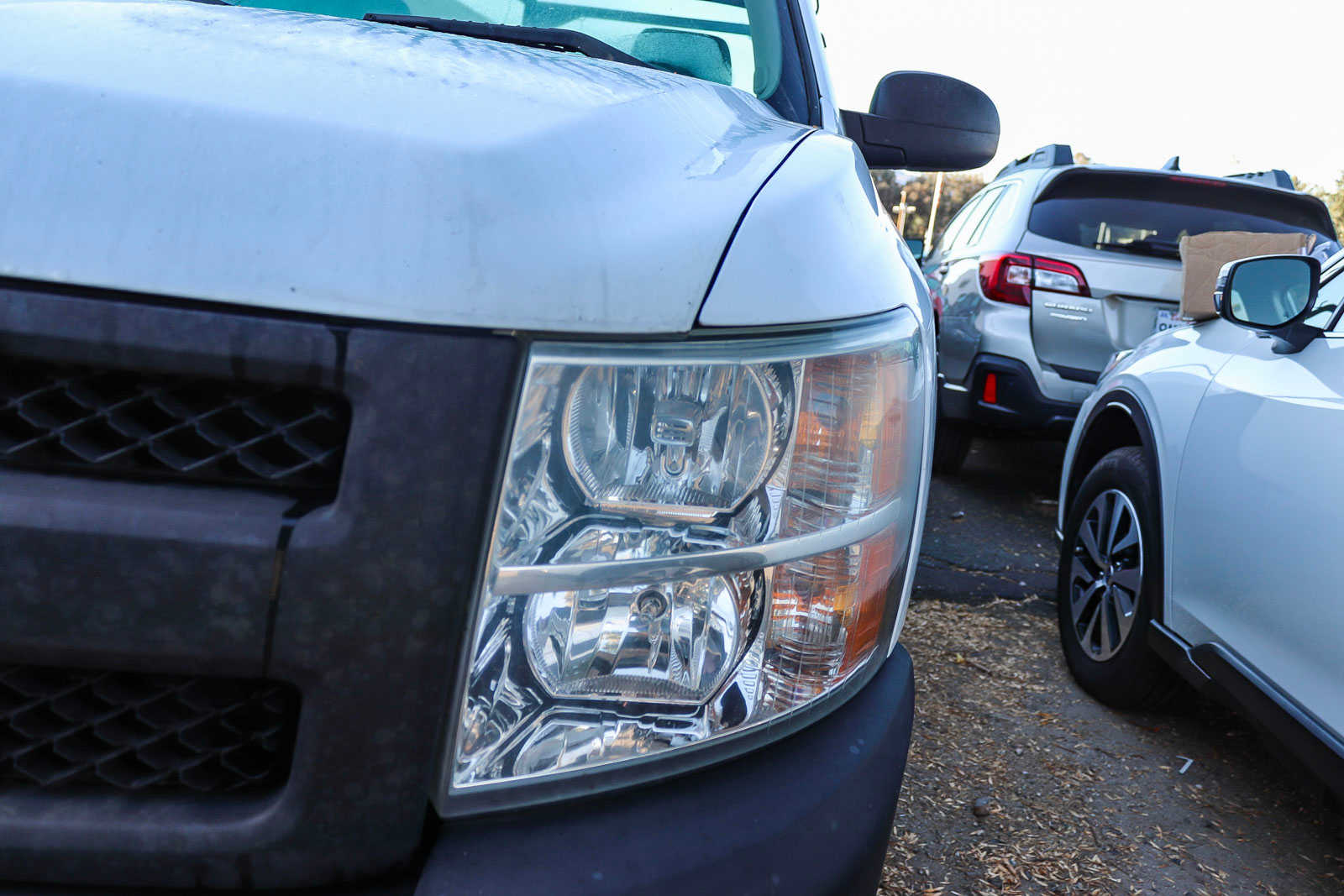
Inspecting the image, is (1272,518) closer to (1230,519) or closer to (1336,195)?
(1230,519)

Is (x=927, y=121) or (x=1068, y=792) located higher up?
(x=927, y=121)

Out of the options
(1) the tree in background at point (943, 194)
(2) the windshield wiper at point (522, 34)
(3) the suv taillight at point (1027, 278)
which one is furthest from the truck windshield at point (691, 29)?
(1) the tree in background at point (943, 194)

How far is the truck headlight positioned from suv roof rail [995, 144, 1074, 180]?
521 centimetres

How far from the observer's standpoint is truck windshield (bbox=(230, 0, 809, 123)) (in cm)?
199

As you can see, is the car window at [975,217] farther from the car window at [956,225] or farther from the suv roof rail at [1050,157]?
the suv roof rail at [1050,157]

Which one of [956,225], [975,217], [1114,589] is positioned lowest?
[1114,589]

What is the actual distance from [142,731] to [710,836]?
0.52 meters

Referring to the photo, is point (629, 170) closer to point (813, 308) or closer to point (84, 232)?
point (813, 308)

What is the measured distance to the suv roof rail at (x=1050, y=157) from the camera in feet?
19.1

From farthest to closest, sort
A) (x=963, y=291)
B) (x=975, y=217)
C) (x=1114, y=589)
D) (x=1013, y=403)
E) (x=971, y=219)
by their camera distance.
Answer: (x=971, y=219) → (x=975, y=217) → (x=963, y=291) → (x=1013, y=403) → (x=1114, y=589)

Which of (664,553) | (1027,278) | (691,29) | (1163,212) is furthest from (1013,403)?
(664,553)

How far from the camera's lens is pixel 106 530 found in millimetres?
792

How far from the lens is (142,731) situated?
35.4 inches

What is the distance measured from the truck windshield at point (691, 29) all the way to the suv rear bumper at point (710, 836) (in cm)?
134
